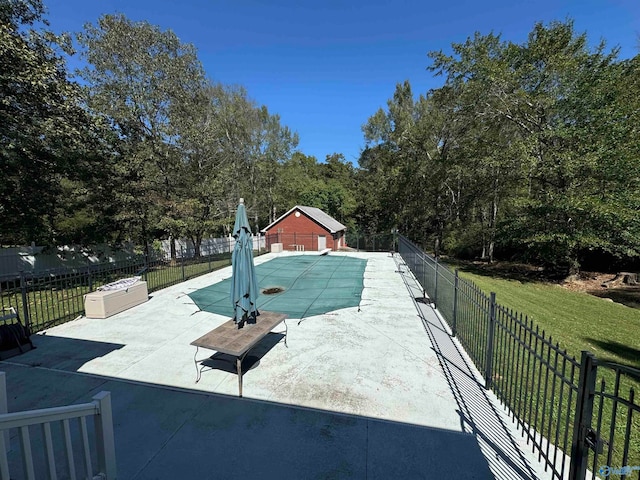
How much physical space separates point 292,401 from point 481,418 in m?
2.48

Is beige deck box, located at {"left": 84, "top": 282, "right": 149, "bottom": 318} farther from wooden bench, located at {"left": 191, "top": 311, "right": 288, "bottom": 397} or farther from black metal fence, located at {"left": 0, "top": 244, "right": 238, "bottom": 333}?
wooden bench, located at {"left": 191, "top": 311, "right": 288, "bottom": 397}

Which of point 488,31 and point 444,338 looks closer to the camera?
point 444,338

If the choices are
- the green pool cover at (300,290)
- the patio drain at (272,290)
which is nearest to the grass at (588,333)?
the green pool cover at (300,290)

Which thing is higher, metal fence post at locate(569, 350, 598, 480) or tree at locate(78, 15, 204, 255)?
tree at locate(78, 15, 204, 255)

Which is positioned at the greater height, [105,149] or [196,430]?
[105,149]

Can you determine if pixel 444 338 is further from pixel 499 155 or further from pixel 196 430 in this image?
pixel 499 155

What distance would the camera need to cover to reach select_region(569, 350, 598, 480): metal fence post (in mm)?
2322

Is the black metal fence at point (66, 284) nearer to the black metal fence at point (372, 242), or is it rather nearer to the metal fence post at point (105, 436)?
the metal fence post at point (105, 436)

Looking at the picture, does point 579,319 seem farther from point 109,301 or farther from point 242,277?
point 109,301

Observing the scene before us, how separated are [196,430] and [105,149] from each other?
51.1ft

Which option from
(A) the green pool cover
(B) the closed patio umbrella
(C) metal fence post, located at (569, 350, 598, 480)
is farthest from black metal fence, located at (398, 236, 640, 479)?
(B) the closed patio umbrella

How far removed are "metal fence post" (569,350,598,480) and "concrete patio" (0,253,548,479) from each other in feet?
2.72

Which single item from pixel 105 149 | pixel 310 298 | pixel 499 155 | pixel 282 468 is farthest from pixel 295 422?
pixel 499 155

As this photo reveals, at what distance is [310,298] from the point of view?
31.7 feet
